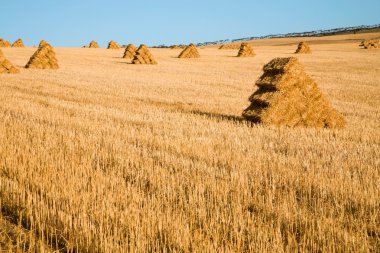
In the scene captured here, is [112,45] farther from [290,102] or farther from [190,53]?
[290,102]

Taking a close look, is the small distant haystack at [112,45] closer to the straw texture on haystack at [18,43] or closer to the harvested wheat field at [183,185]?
the straw texture on haystack at [18,43]

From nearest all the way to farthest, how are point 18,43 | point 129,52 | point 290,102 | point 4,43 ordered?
point 290,102 < point 129,52 < point 4,43 < point 18,43

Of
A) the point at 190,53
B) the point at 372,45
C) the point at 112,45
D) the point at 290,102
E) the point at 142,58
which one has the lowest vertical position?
the point at 290,102

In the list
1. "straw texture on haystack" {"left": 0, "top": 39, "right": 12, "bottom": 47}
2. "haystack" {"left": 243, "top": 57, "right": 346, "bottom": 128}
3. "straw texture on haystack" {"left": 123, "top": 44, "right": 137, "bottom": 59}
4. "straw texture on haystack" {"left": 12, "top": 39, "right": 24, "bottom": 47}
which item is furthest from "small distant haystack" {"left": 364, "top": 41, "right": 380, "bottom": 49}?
"straw texture on haystack" {"left": 0, "top": 39, "right": 12, "bottom": 47}

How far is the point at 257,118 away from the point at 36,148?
5.44 metres

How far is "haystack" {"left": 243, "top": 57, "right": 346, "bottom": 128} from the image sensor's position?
9.80 metres

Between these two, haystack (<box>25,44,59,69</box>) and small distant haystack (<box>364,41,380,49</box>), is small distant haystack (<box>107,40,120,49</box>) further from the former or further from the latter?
haystack (<box>25,44,59,69</box>)

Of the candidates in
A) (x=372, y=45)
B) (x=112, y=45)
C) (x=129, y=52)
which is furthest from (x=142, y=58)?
(x=112, y=45)

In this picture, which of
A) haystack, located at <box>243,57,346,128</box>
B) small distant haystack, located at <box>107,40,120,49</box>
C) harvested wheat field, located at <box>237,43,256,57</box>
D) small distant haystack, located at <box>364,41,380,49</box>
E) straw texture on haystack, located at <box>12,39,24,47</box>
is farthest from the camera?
small distant haystack, located at <box>107,40,120,49</box>

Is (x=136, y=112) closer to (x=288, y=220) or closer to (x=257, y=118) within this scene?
(x=257, y=118)

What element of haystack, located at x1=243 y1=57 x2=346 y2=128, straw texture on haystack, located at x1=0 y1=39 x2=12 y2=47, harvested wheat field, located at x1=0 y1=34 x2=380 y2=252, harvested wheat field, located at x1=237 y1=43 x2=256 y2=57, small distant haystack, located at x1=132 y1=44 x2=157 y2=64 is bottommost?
harvested wheat field, located at x1=0 y1=34 x2=380 y2=252

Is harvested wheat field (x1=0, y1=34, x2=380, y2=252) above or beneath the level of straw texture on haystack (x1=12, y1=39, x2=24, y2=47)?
beneath

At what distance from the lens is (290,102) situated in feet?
32.5

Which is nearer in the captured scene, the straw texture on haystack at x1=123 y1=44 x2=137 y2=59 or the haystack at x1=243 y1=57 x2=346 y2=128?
the haystack at x1=243 y1=57 x2=346 y2=128
